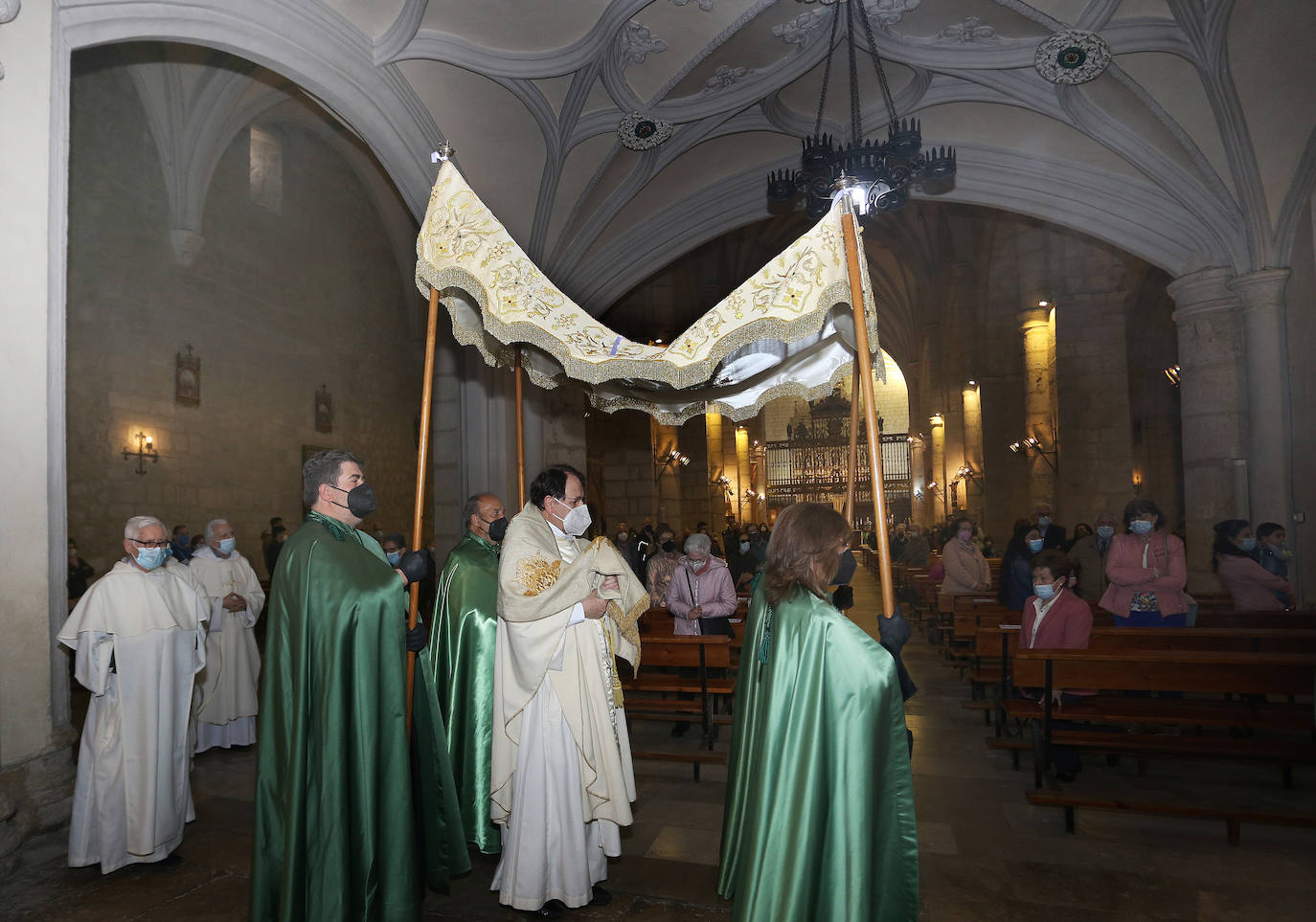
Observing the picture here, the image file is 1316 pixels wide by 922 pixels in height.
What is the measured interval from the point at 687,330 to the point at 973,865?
284cm

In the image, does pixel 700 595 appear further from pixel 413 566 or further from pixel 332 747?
pixel 332 747

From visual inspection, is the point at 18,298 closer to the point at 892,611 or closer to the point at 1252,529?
the point at 892,611

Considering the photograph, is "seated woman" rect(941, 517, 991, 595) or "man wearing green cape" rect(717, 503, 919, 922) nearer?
"man wearing green cape" rect(717, 503, 919, 922)

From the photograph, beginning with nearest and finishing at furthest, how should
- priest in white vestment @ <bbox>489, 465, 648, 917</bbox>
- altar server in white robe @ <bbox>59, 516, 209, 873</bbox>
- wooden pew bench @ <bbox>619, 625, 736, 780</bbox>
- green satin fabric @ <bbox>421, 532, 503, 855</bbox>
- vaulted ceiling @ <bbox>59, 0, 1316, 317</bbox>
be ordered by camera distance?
priest in white vestment @ <bbox>489, 465, 648, 917</bbox>
green satin fabric @ <bbox>421, 532, 503, 855</bbox>
altar server in white robe @ <bbox>59, 516, 209, 873</bbox>
wooden pew bench @ <bbox>619, 625, 736, 780</bbox>
vaulted ceiling @ <bbox>59, 0, 1316, 317</bbox>

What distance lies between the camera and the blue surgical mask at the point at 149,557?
443 cm

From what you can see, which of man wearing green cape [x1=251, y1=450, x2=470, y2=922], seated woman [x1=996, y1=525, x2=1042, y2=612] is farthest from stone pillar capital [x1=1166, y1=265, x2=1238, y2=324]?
man wearing green cape [x1=251, y1=450, x2=470, y2=922]

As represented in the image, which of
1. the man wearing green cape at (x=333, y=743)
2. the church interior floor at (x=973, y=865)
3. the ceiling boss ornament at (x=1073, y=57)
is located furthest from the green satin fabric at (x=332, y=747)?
the ceiling boss ornament at (x=1073, y=57)

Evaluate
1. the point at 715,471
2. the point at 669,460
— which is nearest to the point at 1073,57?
the point at 669,460

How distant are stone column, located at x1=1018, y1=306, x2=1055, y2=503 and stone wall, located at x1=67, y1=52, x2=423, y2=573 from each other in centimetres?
1222

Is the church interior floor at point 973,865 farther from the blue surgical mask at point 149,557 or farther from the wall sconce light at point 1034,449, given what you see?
→ the wall sconce light at point 1034,449

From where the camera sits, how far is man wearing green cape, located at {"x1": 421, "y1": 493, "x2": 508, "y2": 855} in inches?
155

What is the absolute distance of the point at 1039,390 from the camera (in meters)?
15.9

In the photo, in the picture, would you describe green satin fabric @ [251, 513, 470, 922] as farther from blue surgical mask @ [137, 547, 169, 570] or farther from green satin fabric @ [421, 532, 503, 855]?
blue surgical mask @ [137, 547, 169, 570]

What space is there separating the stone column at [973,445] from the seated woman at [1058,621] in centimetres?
1313
